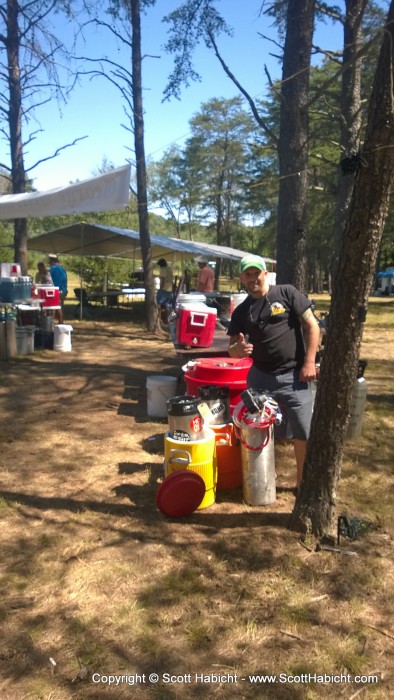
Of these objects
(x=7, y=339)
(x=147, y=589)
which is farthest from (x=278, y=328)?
(x=7, y=339)

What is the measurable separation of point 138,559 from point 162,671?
0.82 m

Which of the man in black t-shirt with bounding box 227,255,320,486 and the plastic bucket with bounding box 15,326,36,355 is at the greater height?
the man in black t-shirt with bounding box 227,255,320,486

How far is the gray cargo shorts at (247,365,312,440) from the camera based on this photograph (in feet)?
11.4

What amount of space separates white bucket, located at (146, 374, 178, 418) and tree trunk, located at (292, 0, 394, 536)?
2641mm

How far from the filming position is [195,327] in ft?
19.7

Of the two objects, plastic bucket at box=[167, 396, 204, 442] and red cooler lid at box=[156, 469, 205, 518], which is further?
plastic bucket at box=[167, 396, 204, 442]

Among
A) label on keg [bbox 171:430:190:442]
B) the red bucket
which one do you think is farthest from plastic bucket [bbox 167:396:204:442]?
the red bucket

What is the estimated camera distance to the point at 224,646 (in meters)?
2.31

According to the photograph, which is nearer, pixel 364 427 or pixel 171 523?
pixel 171 523

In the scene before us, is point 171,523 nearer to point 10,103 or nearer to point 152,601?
point 152,601

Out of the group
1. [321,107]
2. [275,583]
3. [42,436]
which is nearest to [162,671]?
[275,583]

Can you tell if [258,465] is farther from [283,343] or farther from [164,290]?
[164,290]

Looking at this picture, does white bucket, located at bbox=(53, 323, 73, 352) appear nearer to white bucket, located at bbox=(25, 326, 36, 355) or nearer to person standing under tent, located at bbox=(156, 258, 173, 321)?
white bucket, located at bbox=(25, 326, 36, 355)

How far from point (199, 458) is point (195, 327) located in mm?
2725
